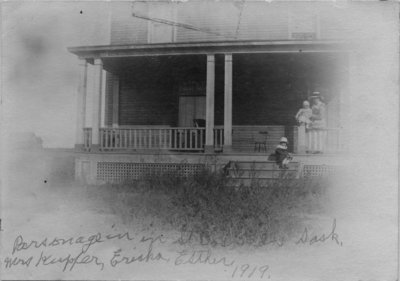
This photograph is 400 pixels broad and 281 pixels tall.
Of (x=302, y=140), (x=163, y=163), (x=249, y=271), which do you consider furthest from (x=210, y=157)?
(x=249, y=271)

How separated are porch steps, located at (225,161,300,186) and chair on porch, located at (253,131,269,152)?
3.11 metres

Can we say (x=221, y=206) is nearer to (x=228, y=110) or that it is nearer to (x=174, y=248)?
(x=174, y=248)

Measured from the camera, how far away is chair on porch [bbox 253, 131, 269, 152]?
11905mm

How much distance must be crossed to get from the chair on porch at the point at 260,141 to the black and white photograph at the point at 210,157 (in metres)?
0.08

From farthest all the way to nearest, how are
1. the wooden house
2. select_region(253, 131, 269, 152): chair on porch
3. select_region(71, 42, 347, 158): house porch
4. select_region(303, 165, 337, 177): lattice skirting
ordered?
select_region(253, 131, 269, 152): chair on porch, select_region(71, 42, 347, 158): house porch, the wooden house, select_region(303, 165, 337, 177): lattice skirting

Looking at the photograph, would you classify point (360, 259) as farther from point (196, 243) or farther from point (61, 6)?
point (61, 6)

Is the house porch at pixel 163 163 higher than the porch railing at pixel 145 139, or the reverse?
the porch railing at pixel 145 139

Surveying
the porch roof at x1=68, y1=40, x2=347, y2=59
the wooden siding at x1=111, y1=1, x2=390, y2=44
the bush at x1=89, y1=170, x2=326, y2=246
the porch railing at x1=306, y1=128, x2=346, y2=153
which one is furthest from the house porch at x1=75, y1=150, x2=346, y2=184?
the wooden siding at x1=111, y1=1, x2=390, y2=44

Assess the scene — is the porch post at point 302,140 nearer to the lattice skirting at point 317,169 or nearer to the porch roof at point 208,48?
the lattice skirting at point 317,169

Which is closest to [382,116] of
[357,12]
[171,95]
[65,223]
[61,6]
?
[357,12]

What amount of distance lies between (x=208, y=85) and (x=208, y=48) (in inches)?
41.6

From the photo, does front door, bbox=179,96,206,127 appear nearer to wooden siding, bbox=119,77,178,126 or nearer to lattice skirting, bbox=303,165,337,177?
wooden siding, bbox=119,77,178,126

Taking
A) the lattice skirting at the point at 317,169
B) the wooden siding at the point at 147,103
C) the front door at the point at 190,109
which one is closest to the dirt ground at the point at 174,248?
the lattice skirting at the point at 317,169

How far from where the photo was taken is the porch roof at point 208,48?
361 inches
